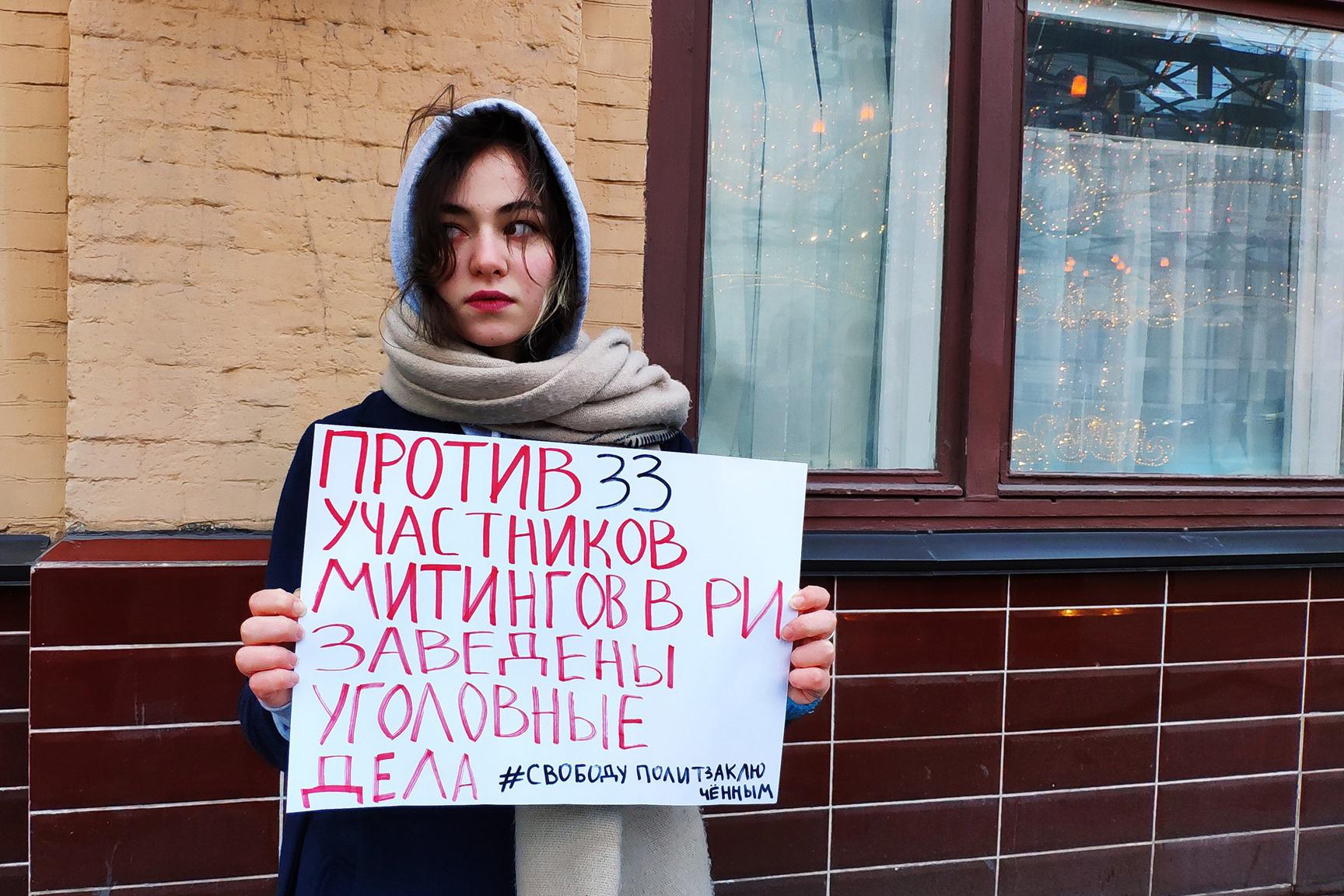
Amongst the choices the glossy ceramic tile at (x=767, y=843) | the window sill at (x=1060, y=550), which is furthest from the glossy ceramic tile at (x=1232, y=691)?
the glossy ceramic tile at (x=767, y=843)

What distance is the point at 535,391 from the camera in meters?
1.47

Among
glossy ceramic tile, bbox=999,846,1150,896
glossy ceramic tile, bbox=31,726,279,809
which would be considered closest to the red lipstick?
glossy ceramic tile, bbox=31,726,279,809

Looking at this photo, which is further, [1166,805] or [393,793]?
[1166,805]

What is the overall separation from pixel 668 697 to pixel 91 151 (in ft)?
6.53

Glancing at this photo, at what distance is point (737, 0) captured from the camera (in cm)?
310

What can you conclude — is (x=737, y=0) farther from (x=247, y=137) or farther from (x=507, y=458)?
(x=507, y=458)

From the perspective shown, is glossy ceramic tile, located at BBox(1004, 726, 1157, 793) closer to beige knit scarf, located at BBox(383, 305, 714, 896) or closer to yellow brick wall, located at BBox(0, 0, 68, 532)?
beige knit scarf, located at BBox(383, 305, 714, 896)

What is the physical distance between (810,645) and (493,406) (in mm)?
600

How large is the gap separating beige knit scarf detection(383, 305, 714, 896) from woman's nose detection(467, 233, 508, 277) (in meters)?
0.13

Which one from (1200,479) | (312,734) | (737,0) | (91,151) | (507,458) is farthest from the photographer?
(1200,479)

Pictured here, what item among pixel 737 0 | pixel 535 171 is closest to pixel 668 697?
pixel 535 171

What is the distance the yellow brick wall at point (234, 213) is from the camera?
2375 millimetres

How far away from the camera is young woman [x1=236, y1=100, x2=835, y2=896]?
1.41 metres

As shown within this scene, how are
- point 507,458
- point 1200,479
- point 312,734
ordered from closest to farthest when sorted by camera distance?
point 312,734 → point 507,458 → point 1200,479
